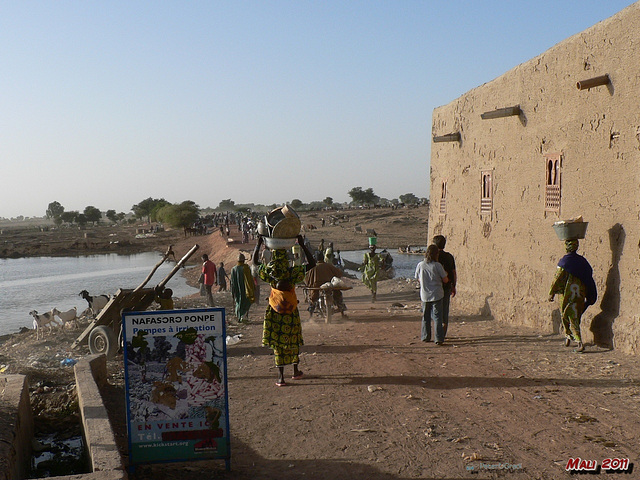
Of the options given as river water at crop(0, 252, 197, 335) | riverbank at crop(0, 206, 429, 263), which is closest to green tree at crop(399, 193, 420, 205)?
riverbank at crop(0, 206, 429, 263)

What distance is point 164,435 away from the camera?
4293 mm

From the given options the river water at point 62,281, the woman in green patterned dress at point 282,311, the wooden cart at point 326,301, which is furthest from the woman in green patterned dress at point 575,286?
the river water at point 62,281

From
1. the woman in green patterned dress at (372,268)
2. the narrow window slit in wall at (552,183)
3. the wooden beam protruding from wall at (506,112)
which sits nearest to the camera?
the narrow window slit in wall at (552,183)

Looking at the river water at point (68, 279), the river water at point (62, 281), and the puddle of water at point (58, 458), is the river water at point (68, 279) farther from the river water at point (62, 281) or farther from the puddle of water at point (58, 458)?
the puddle of water at point (58, 458)

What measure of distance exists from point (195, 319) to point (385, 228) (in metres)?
49.1

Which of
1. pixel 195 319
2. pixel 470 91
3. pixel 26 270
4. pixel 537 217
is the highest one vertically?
Result: pixel 470 91

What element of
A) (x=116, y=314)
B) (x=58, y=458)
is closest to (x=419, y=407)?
(x=58, y=458)

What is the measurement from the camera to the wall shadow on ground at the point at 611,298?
7453 mm

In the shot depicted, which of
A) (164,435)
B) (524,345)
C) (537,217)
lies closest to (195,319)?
(164,435)

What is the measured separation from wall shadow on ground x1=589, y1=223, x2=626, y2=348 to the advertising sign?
5362mm

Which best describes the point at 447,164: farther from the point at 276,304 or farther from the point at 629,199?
the point at 276,304

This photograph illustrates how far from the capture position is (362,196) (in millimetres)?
115500

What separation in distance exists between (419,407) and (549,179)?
469 centimetres

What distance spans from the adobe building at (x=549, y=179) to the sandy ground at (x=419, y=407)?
2.36 feet
